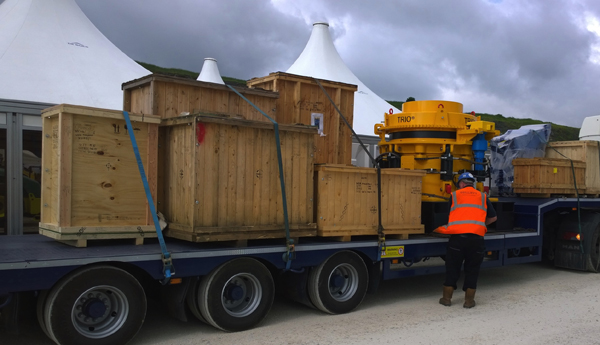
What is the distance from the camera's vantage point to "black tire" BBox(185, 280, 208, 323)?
587 centimetres

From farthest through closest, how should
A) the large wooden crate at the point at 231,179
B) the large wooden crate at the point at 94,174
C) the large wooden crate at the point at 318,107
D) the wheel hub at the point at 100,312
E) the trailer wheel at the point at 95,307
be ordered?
1. the large wooden crate at the point at 318,107
2. the large wooden crate at the point at 231,179
3. the large wooden crate at the point at 94,174
4. the wheel hub at the point at 100,312
5. the trailer wheel at the point at 95,307

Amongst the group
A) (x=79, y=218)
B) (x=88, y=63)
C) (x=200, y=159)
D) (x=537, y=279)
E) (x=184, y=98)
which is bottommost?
(x=537, y=279)

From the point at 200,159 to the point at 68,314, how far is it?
6.65 ft

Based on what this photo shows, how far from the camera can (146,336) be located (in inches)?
232

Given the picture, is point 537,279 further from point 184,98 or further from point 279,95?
point 184,98

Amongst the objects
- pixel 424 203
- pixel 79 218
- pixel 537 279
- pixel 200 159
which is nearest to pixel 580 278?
pixel 537 279

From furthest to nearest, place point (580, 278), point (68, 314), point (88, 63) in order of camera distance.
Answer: point (88, 63) → point (580, 278) → point (68, 314)

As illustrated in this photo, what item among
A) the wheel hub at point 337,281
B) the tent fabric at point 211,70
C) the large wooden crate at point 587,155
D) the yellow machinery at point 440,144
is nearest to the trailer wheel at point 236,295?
the wheel hub at point 337,281

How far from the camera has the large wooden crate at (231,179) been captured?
5.82m

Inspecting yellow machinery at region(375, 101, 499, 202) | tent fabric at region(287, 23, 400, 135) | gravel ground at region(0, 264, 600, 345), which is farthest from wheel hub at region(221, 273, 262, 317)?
tent fabric at region(287, 23, 400, 135)

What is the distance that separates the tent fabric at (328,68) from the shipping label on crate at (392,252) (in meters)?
11.0

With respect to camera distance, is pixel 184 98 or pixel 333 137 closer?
pixel 184 98

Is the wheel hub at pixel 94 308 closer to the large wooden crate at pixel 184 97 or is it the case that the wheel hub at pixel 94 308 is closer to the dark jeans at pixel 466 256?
the large wooden crate at pixel 184 97

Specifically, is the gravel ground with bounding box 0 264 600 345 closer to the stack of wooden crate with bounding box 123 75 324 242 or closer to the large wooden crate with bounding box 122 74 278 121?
the stack of wooden crate with bounding box 123 75 324 242
